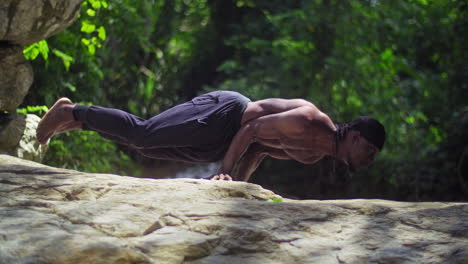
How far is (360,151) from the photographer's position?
3.93 m

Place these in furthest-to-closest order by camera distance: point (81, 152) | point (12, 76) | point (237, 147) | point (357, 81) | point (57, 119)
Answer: point (357, 81) < point (81, 152) < point (12, 76) < point (57, 119) < point (237, 147)

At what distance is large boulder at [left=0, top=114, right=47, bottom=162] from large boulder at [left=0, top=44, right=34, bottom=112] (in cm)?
9

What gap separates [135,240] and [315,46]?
749cm

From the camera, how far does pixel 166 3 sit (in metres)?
10.5

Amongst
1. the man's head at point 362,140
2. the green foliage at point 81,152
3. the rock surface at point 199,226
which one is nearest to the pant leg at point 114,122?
the rock surface at point 199,226

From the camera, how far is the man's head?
3.92m

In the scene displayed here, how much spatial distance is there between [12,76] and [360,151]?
2.53 m

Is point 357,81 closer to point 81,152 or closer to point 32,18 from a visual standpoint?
A: point 81,152

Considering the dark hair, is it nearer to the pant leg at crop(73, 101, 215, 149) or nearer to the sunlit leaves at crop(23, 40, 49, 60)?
the pant leg at crop(73, 101, 215, 149)

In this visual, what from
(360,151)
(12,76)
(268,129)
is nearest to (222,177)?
(268,129)

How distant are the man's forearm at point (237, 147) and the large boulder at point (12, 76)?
5.65ft

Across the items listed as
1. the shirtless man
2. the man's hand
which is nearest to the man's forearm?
the shirtless man

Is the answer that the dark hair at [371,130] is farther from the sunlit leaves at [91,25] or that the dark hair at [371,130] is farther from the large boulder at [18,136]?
the sunlit leaves at [91,25]

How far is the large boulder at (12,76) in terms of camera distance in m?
4.43
